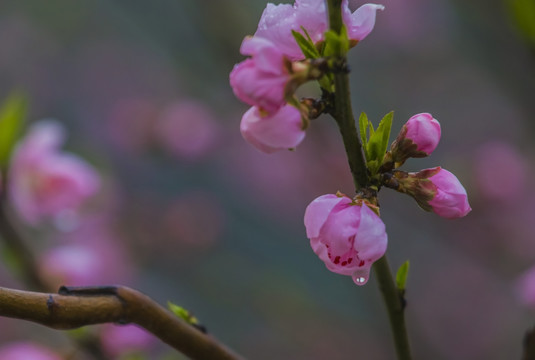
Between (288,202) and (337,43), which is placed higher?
(288,202)

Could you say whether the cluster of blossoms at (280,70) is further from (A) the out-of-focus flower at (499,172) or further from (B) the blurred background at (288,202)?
(A) the out-of-focus flower at (499,172)

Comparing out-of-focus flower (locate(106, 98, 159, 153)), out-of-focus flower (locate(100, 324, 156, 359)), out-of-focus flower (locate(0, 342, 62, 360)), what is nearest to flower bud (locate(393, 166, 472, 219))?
out-of-focus flower (locate(100, 324, 156, 359))

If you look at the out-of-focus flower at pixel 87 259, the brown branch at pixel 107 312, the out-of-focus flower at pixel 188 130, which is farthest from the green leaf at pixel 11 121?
the out-of-focus flower at pixel 188 130

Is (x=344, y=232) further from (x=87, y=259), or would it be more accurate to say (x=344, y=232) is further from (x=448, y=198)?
(x=87, y=259)

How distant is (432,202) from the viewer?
48 cm

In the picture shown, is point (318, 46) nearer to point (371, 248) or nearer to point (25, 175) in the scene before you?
point (371, 248)

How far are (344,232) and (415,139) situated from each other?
0.11 m

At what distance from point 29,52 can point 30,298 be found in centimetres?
366

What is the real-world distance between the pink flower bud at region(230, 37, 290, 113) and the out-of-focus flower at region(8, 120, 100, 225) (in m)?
0.83

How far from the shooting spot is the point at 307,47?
0.48m

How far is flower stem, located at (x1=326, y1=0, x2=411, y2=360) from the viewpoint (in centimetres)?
43

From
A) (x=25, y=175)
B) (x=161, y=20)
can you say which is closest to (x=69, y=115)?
(x=161, y=20)

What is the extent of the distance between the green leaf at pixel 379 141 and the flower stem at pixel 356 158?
0.11 feet

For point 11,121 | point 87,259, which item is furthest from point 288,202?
point 11,121
